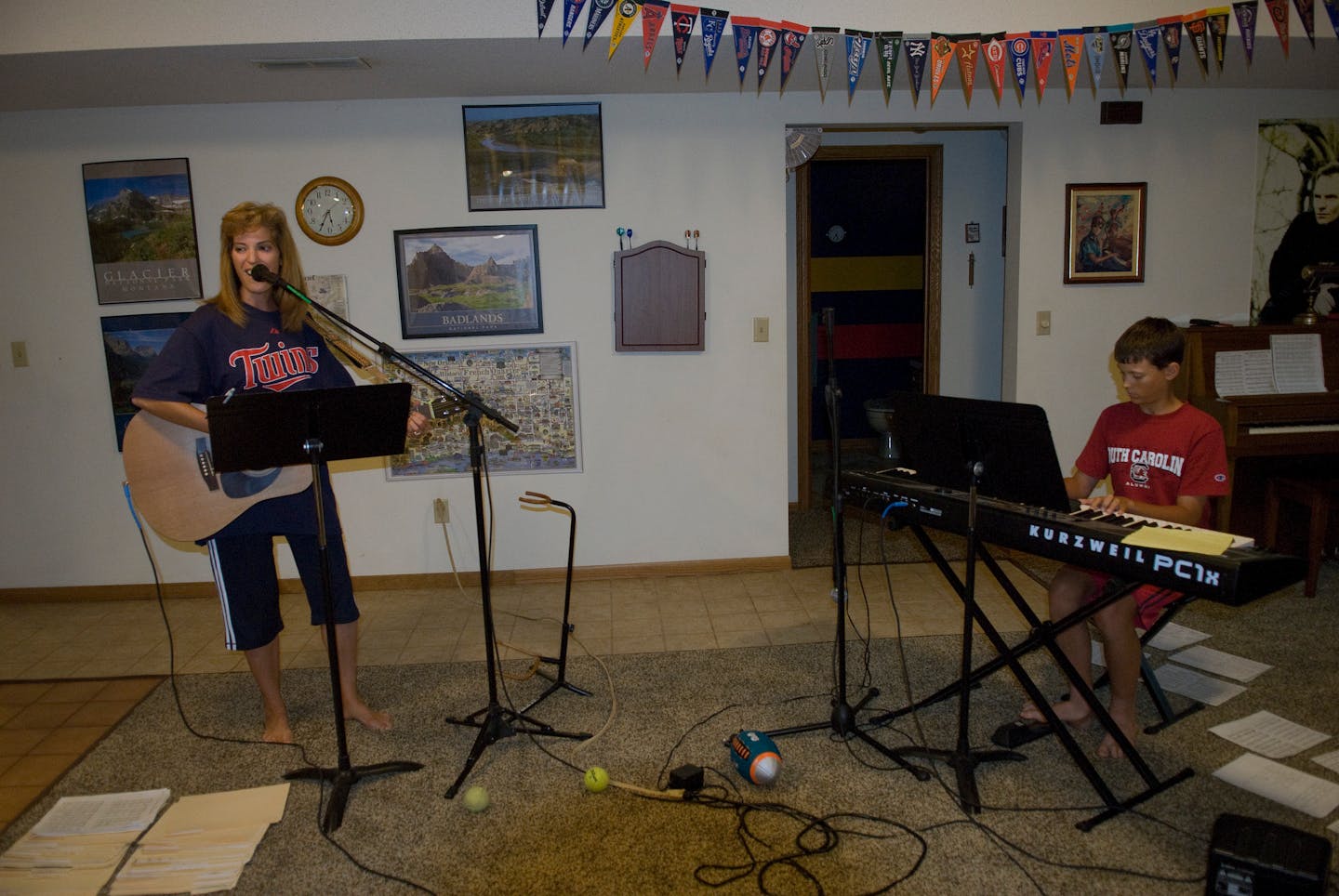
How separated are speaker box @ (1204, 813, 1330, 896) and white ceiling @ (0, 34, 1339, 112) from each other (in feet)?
9.02

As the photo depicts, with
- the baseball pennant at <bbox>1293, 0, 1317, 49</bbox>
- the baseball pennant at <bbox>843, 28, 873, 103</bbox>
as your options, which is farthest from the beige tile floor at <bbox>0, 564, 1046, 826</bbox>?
the baseball pennant at <bbox>1293, 0, 1317, 49</bbox>

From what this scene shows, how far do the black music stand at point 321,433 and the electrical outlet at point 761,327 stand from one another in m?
2.06

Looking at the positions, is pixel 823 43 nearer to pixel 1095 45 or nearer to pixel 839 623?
pixel 1095 45

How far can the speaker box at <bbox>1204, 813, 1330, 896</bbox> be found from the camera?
155cm

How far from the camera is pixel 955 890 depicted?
181 cm

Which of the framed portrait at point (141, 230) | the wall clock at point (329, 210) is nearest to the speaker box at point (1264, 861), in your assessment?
the wall clock at point (329, 210)

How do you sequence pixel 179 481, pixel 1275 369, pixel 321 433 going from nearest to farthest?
pixel 321 433 < pixel 179 481 < pixel 1275 369

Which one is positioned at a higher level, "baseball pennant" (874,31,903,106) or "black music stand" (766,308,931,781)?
"baseball pennant" (874,31,903,106)

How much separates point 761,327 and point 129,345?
277cm

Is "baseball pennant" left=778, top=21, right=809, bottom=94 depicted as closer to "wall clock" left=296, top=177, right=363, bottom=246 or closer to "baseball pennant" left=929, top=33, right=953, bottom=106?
"baseball pennant" left=929, top=33, right=953, bottom=106

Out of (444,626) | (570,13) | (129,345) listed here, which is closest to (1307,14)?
(570,13)

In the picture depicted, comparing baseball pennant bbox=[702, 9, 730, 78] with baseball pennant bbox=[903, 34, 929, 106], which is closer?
baseball pennant bbox=[702, 9, 730, 78]

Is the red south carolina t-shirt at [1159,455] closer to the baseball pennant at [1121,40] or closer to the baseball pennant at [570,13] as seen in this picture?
the baseball pennant at [1121,40]

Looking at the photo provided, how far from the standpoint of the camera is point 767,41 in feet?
9.89
